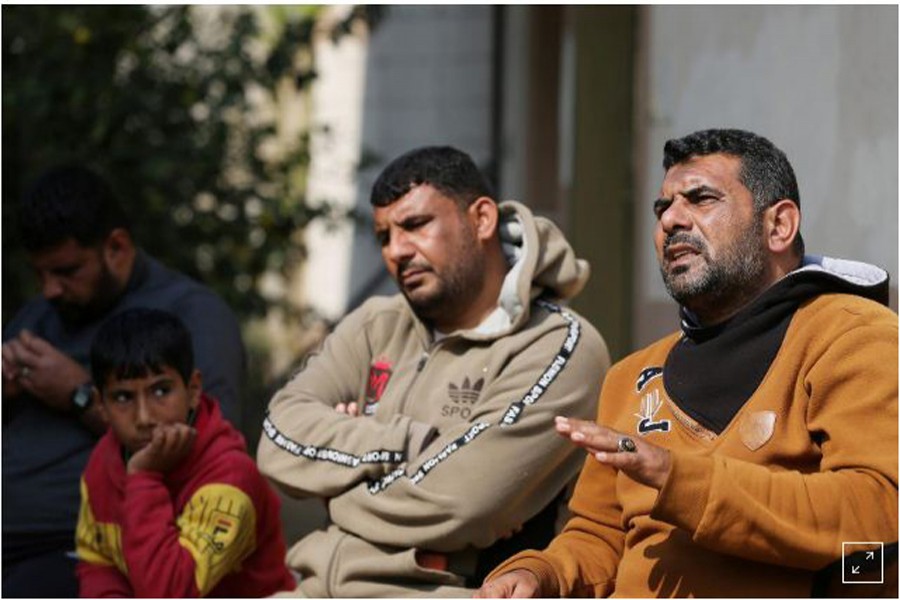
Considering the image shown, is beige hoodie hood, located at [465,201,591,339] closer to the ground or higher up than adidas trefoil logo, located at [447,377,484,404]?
higher up

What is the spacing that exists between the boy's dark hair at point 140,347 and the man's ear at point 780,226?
1905mm

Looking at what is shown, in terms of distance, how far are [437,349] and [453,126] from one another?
6220mm

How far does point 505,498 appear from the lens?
14.2 feet

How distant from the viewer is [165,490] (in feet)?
15.4

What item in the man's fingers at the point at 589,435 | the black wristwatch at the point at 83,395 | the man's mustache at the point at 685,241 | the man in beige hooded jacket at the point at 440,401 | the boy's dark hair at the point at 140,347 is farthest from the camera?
the black wristwatch at the point at 83,395

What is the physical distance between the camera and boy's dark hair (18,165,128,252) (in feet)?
18.0

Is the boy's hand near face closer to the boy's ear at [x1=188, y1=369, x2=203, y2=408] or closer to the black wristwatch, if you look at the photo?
the boy's ear at [x1=188, y1=369, x2=203, y2=408]

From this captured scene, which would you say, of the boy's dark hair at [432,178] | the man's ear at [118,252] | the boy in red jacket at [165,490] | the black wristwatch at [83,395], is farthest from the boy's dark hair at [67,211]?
the boy's dark hair at [432,178]

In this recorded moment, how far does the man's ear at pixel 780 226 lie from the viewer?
12.0 feet

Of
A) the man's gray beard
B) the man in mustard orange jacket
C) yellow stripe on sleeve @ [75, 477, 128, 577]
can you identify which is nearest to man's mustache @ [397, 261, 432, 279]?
the man in mustard orange jacket

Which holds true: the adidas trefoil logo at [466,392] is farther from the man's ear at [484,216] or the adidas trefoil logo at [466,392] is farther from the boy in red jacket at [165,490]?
the boy in red jacket at [165,490]

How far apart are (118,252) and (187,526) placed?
1239 millimetres

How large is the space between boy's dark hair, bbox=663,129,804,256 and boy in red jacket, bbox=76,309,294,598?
171cm

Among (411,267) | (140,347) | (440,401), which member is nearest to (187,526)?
(140,347)
